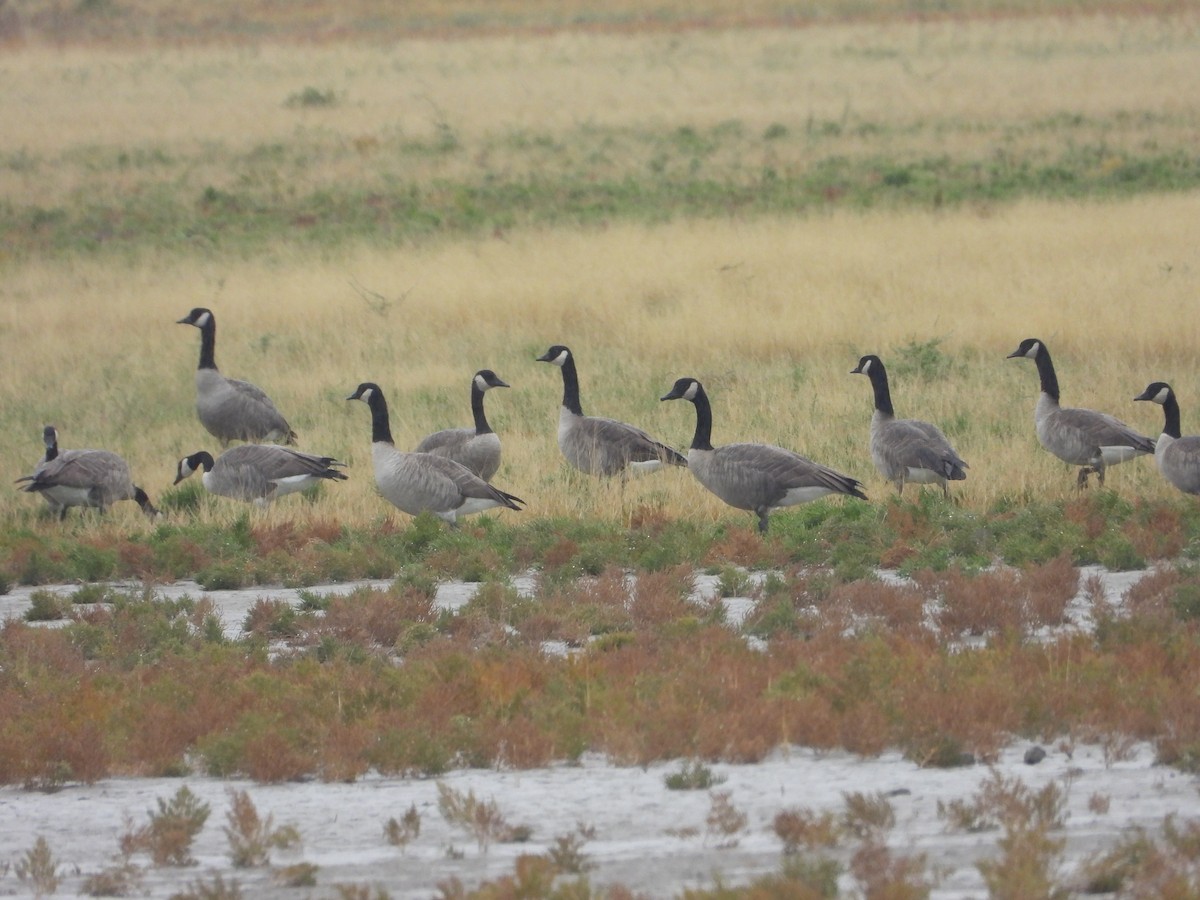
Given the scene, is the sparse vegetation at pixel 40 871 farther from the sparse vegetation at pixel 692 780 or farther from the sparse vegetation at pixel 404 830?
the sparse vegetation at pixel 692 780

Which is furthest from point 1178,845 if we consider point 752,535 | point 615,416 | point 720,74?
point 720,74

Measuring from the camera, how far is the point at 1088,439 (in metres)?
13.5

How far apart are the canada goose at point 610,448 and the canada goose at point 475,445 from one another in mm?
682

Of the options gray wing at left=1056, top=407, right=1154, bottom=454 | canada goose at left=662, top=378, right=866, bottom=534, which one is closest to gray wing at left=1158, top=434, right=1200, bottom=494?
gray wing at left=1056, top=407, right=1154, bottom=454

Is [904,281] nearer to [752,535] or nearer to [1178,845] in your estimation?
Result: [752,535]

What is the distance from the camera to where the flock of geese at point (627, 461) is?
12789 millimetres

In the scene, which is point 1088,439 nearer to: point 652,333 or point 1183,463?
point 1183,463

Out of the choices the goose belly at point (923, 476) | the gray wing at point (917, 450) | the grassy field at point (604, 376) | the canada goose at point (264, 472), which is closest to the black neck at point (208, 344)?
the grassy field at point (604, 376)

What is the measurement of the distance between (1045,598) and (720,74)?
151ft

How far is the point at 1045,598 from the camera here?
1005cm

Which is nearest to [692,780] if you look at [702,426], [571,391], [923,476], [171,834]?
[171,834]

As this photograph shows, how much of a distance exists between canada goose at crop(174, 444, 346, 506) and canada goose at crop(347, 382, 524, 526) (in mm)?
962

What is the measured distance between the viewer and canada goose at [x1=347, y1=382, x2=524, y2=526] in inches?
519

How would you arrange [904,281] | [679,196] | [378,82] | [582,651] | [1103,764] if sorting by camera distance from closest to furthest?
1. [1103,764]
2. [582,651]
3. [904,281]
4. [679,196]
5. [378,82]
